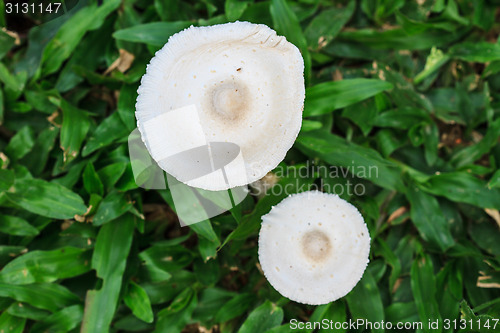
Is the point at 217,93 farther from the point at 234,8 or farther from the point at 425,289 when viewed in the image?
the point at 425,289

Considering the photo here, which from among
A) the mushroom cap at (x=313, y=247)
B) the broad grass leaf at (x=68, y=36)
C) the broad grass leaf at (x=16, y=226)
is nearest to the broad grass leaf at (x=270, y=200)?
the mushroom cap at (x=313, y=247)

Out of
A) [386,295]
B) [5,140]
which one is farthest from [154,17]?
[386,295]

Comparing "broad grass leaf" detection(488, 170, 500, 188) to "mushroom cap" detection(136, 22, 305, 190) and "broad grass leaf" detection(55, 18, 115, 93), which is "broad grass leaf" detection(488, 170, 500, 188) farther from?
"broad grass leaf" detection(55, 18, 115, 93)

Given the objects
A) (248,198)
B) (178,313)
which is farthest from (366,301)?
(178,313)

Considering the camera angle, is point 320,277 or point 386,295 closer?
point 320,277

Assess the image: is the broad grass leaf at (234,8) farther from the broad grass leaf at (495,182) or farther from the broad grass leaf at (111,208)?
the broad grass leaf at (495,182)

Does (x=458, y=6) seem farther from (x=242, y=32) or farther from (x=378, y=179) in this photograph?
(x=242, y=32)

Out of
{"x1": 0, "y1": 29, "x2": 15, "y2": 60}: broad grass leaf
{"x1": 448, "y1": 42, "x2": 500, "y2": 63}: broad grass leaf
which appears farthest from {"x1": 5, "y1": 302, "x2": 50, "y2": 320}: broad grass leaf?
{"x1": 448, "y1": 42, "x2": 500, "y2": 63}: broad grass leaf
